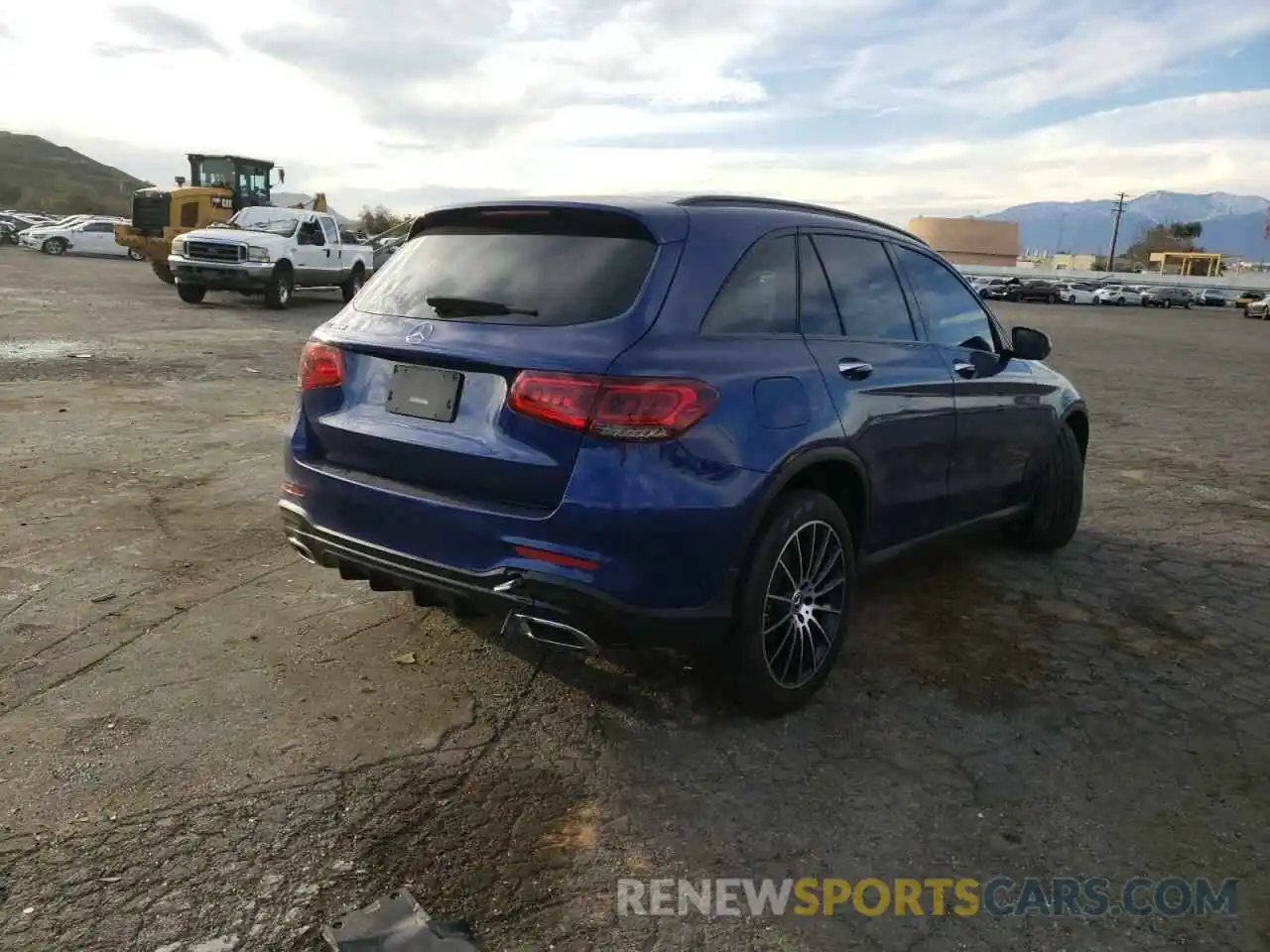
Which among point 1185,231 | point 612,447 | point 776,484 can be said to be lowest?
point 776,484

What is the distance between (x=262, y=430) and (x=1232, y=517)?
23.5ft

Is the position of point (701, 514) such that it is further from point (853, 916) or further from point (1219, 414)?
point (1219, 414)

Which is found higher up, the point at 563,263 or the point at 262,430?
the point at 563,263

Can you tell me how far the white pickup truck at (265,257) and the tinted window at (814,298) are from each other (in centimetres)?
1681

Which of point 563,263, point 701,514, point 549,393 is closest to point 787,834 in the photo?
point 701,514

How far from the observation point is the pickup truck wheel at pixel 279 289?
19.6 m

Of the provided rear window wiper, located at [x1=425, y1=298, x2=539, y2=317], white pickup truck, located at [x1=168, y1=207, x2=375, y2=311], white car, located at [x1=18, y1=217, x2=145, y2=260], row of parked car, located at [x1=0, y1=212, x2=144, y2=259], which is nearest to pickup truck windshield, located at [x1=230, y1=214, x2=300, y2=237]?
white pickup truck, located at [x1=168, y1=207, x2=375, y2=311]

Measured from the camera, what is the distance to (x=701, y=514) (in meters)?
3.03

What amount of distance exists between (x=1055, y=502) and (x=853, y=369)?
7.89 ft

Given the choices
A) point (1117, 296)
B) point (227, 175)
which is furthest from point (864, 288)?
point (1117, 296)

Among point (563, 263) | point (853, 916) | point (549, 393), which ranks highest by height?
point (563, 263)

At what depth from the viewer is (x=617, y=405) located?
293 centimetres

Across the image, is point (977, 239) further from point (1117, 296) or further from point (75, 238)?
point (75, 238)

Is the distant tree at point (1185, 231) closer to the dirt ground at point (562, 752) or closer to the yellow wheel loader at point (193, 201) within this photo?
the yellow wheel loader at point (193, 201)
